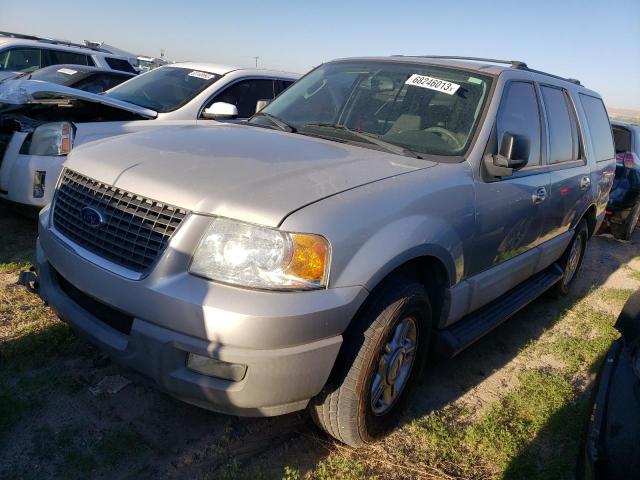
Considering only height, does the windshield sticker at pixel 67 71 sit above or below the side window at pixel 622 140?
above

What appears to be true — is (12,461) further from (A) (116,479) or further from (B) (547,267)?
(B) (547,267)

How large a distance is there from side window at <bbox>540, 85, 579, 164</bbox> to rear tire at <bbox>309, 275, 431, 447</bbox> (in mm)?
2062

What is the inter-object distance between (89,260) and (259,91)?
4.26 m

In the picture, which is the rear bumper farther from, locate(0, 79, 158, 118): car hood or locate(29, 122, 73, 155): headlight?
locate(0, 79, 158, 118): car hood

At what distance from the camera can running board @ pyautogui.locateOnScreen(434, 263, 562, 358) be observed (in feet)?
9.60

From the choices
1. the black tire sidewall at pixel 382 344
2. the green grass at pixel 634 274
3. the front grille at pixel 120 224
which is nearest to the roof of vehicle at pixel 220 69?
the front grille at pixel 120 224

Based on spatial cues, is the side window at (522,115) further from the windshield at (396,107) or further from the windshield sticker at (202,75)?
the windshield sticker at (202,75)

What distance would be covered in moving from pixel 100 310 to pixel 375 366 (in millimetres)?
1256

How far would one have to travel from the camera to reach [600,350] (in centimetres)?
406

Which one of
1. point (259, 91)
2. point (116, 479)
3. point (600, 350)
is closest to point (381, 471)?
point (116, 479)

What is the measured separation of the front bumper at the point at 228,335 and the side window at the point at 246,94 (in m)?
3.94

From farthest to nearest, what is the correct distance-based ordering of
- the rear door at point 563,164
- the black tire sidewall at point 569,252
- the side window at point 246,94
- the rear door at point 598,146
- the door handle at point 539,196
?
the side window at point 246,94 < the black tire sidewall at point 569,252 < the rear door at point 598,146 < the rear door at point 563,164 < the door handle at point 539,196

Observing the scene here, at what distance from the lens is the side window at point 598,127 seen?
487 cm

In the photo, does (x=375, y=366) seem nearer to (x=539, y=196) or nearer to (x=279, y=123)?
(x=279, y=123)
